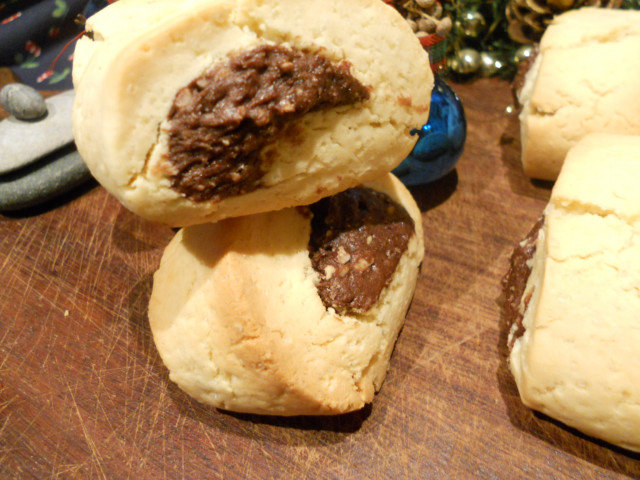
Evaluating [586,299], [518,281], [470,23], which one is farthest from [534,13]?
[586,299]

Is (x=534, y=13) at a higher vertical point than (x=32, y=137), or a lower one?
lower

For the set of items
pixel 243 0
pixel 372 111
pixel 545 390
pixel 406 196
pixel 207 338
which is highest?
pixel 243 0

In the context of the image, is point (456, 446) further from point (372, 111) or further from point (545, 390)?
point (372, 111)

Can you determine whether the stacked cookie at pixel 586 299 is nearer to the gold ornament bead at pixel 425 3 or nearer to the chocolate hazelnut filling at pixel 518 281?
the chocolate hazelnut filling at pixel 518 281

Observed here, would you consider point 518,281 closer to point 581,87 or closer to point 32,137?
point 581,87

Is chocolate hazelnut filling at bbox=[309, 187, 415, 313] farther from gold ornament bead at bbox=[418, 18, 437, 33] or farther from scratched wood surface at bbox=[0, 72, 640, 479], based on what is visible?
gold ornament bead at bbox=[418, 18, 437, 33]

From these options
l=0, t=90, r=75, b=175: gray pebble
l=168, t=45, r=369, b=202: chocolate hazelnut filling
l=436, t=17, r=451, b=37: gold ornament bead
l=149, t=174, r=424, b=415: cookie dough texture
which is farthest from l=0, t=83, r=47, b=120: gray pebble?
l=436, t=17, r=451, b=37: gold ornament bead

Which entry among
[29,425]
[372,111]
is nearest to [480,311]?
[372,111]
